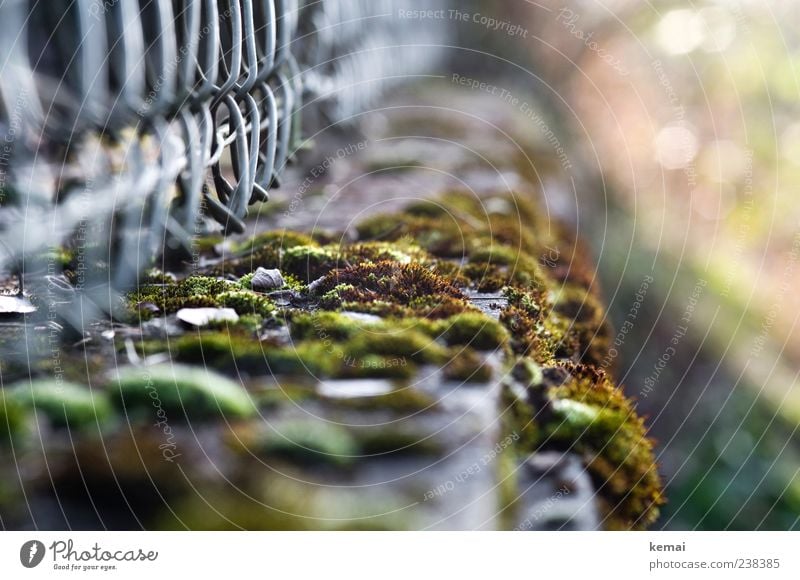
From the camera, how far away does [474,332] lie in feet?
1.80

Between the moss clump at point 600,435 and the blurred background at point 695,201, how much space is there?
11.0 inches

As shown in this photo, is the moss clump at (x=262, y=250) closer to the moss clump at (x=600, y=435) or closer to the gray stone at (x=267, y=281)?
the gray stone at (x=267, y=281)

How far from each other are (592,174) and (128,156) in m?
0.86

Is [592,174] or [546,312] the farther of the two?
[592,174]

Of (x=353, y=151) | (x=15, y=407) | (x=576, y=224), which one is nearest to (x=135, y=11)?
(x=15, y=407)

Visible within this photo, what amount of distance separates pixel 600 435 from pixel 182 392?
0.34 metres

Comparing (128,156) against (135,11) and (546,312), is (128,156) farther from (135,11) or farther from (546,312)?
(546,312)

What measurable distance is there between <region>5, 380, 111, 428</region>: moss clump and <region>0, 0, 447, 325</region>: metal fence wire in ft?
0.20

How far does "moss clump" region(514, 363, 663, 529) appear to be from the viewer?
532 mm

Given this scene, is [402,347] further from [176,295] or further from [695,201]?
[695,201]

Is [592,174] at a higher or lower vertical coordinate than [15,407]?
higher

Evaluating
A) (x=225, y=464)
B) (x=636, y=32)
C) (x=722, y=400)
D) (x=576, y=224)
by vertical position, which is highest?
(x=636, y=32)

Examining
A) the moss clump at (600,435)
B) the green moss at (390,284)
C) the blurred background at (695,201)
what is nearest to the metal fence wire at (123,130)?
the green moss at (390,284)

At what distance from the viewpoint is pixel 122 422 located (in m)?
0.48
